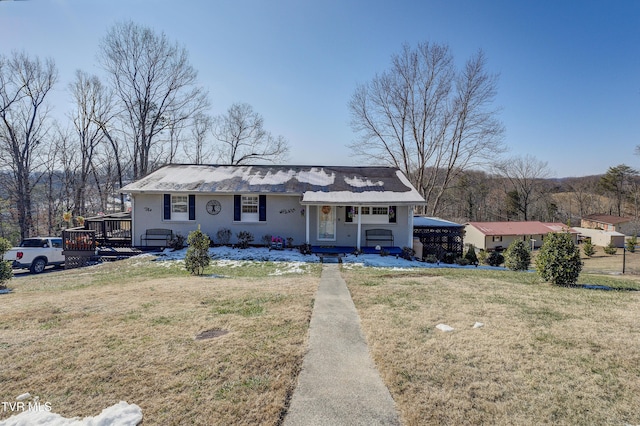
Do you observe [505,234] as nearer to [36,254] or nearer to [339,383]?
[339,383]

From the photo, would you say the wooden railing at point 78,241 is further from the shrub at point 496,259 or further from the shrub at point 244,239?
the shrub at point 496,259

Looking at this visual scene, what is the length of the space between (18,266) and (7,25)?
1224 cm

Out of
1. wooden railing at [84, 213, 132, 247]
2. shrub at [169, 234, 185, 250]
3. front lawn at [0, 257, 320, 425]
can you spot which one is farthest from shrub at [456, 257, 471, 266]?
Answer: wooden railing at [84, 213, 132, 247]

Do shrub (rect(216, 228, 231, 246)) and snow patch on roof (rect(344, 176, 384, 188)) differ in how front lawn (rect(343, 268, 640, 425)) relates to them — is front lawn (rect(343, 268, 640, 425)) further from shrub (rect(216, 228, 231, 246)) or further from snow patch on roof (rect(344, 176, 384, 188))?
shrub (rect(216, 228, 231, 246))

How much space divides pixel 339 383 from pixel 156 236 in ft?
43.5

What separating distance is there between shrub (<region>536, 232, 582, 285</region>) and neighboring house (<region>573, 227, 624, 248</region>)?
34.2 m

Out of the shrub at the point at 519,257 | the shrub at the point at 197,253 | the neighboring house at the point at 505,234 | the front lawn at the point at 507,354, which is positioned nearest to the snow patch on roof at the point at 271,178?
the shrub at the point at 197,253

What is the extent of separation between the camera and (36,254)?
13.7 metres

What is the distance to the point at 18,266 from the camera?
43.3 ft

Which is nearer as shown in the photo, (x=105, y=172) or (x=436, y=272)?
(x=436, y=272)

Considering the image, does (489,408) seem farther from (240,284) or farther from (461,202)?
(461,202)

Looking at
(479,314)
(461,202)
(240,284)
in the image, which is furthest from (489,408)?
(461,202)

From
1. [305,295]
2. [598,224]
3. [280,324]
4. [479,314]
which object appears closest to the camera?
[280,324]

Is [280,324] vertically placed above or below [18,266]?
above
